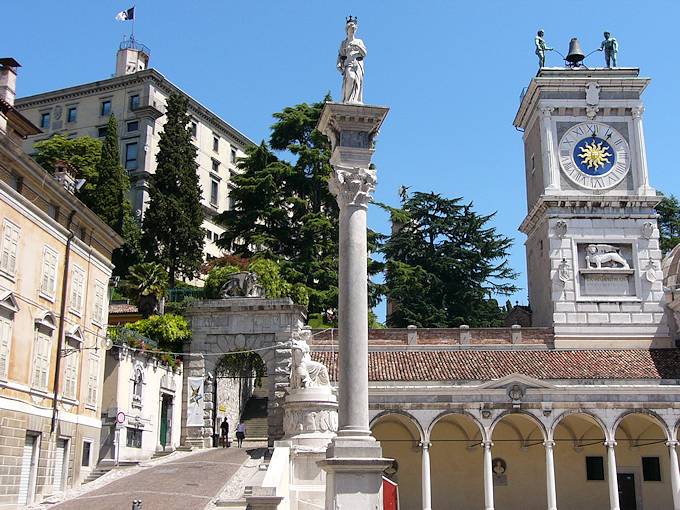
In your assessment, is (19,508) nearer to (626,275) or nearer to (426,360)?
(426,360)

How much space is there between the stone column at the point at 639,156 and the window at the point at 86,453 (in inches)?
1147

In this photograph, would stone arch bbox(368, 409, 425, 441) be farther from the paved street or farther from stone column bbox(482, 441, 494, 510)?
the paved street

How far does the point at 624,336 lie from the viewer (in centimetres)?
4162

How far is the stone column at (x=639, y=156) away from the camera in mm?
43269

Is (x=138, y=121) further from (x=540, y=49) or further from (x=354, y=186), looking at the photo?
(x=354, y=186)

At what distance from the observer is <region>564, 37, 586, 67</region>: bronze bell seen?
46281mm

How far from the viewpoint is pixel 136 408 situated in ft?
106

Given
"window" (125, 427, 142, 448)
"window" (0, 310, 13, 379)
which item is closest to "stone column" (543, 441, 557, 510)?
"window" (125, 427, 142, 448)

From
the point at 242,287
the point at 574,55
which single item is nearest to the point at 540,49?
the point at 574,55

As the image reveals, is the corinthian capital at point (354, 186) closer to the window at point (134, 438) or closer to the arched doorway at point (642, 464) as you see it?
the window at point (134, 438)

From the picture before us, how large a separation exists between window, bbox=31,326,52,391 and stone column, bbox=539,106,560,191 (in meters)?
26.4

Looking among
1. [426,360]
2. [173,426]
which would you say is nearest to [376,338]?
[426,360]

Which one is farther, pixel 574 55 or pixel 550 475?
pixel 574 55

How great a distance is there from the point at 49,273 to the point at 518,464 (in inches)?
873
